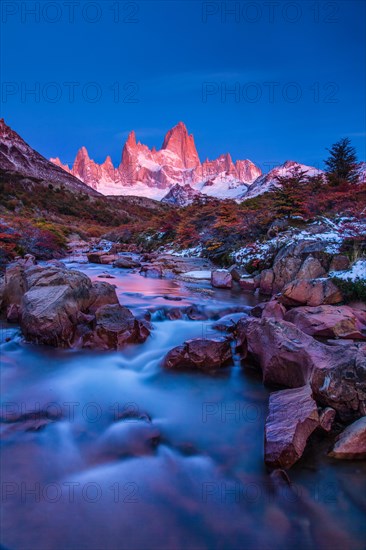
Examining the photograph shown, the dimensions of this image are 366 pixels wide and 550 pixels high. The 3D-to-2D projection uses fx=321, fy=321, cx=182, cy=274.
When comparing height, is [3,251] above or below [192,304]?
above

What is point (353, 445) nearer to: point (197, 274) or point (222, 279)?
point (222, 279)

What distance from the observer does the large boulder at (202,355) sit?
4.91m

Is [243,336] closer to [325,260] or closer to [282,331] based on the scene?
[282,331]

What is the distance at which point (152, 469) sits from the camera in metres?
3.08

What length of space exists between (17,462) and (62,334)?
2514mm

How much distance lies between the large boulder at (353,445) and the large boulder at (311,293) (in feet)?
15.3

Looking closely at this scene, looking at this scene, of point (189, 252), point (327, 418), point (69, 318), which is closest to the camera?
point (327, 418)

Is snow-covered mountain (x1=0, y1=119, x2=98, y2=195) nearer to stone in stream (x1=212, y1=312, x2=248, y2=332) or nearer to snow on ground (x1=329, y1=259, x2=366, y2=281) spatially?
stone in stream (x1=212, y1=312, x2=248, y2=332)

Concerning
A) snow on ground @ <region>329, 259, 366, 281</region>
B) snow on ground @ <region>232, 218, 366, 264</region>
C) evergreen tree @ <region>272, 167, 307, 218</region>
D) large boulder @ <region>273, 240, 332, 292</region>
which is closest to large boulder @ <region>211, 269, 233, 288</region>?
large boulder @ <region>273, 240, 332, 292</region>

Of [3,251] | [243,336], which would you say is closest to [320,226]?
[243,336]

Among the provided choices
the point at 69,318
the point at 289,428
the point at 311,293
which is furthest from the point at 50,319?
the point at 311,293

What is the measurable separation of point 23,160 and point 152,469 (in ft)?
235

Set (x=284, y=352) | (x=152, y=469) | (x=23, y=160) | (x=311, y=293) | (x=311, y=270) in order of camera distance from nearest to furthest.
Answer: (x=152, y=469), (x=284, y=352), (x=311, y=293), (x=311, y=270), (x=23, y=160)

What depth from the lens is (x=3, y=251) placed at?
13.2m
